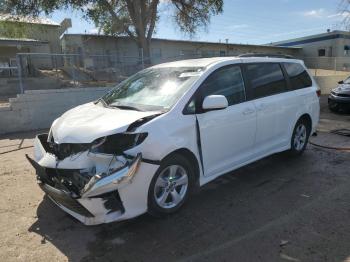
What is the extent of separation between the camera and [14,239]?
152 inches

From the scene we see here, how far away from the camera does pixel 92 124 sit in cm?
397

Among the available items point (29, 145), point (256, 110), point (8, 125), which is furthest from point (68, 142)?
point (8, 125)

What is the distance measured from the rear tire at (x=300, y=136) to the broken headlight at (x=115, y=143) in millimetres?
3434

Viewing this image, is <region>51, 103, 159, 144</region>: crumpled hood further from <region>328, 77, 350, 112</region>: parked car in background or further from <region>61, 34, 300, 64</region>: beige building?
<region>61, 34, 300, 64</region>: beige building

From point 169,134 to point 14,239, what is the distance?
1.95 m

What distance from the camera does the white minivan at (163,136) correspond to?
11.9ft

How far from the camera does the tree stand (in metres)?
20.5

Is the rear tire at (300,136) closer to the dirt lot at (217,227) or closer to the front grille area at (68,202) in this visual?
the dirt lot at (217,227)

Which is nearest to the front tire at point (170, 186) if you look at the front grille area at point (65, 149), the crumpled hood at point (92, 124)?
the crumpled hood at point (92, 124)

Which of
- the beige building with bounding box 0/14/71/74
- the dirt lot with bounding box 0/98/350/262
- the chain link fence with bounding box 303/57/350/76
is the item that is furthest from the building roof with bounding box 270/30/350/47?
the dirt lot with bounding box 0/98/350/262

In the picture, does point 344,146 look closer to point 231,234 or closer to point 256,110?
point 256,110

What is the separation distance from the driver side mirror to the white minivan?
12 mm

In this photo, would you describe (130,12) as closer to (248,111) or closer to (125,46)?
(125,46)

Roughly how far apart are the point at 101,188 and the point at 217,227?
53.4 inches
